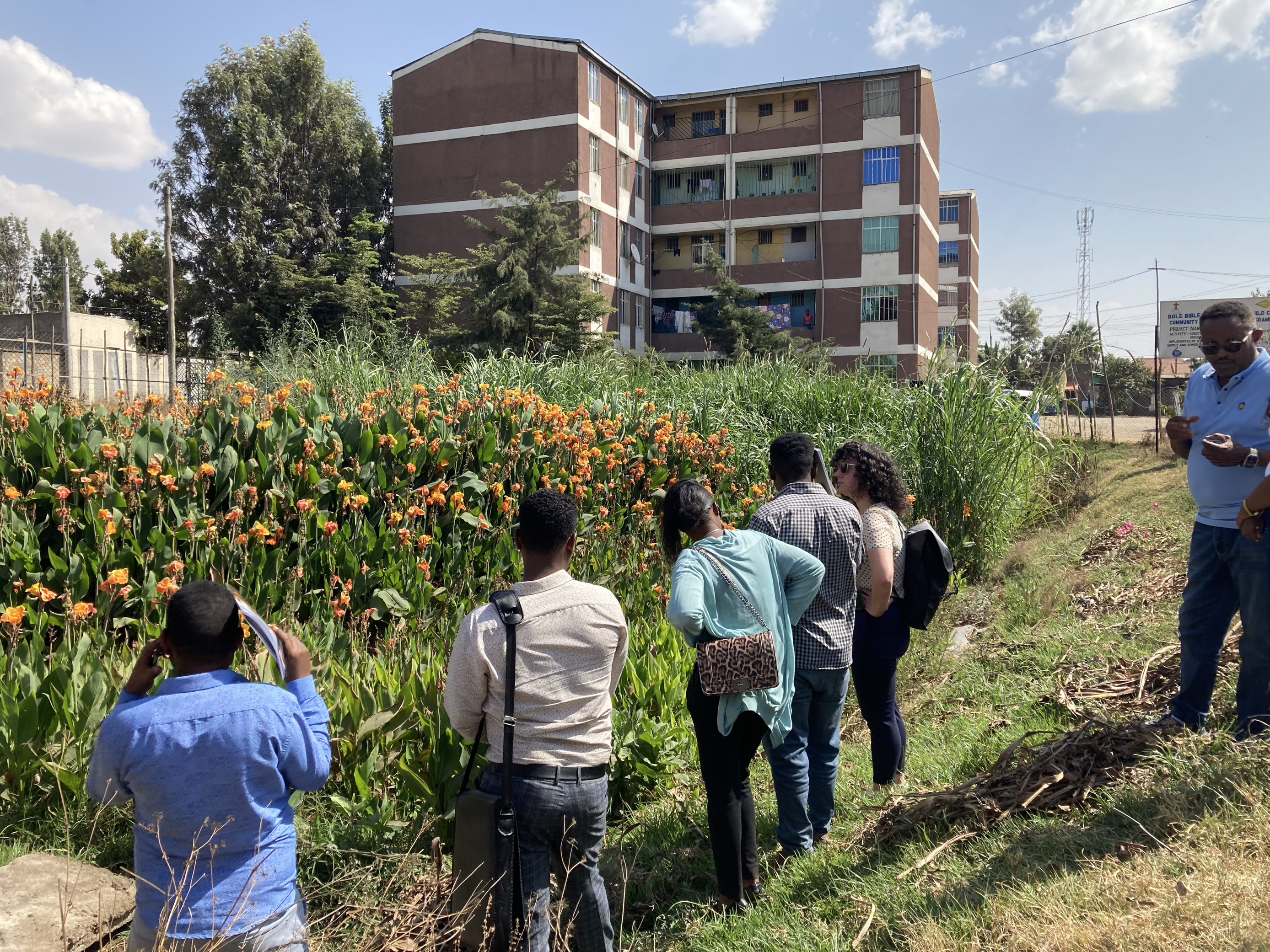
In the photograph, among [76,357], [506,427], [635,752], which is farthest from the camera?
[76,357]

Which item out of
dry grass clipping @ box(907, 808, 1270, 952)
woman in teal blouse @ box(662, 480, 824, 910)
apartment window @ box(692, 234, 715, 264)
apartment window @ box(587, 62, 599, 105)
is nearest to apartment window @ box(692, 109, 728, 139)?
apartment window @ box(692, 234, 715, 264)

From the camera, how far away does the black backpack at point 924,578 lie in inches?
159

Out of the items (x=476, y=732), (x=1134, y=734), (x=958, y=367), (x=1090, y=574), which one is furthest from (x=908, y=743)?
(x=958, y=367)

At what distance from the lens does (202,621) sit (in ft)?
7.41

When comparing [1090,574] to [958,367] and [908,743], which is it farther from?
[908,743]

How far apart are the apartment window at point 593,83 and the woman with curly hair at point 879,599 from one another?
32.3 m

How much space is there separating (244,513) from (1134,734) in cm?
429

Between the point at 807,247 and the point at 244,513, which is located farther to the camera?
the point at 807,247

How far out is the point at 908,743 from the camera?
4988 mm

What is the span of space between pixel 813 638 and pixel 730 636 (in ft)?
2.14

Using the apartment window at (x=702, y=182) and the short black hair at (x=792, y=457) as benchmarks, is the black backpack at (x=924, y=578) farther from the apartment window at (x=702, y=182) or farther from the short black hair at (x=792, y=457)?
the apartment window at (x=702, y=182)

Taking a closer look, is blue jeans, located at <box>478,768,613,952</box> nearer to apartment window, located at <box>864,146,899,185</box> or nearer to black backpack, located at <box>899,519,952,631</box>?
black backpack, located at <box>899,519,952,631</box>

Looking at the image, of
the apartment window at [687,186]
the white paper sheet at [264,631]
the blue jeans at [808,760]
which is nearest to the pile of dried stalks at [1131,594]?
the blue jeans at [808,760]

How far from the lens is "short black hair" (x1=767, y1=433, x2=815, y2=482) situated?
12.5 feet
